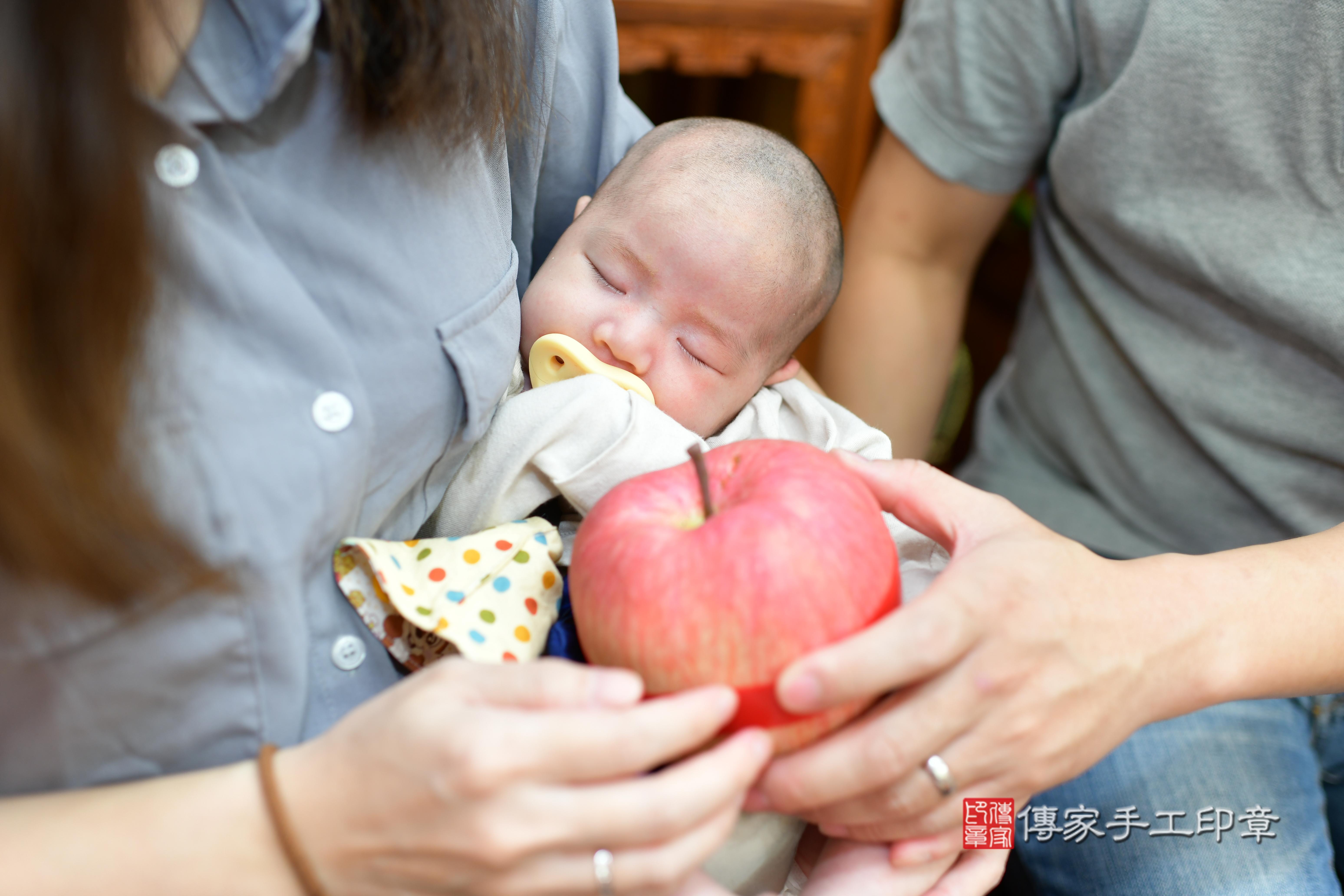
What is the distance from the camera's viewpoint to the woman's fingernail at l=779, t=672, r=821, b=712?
562 mm

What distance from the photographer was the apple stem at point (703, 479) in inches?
24.7

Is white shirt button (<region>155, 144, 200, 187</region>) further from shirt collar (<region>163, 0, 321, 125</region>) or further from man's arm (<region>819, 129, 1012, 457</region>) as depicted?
man's arm (<region>819, 129, 1012, 457</region>)

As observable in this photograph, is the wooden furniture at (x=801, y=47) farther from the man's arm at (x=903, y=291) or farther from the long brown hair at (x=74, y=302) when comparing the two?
the long brown hair at (x=74, y=302)

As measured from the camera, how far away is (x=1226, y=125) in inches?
40.8

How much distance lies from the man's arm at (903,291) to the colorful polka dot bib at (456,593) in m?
0.79

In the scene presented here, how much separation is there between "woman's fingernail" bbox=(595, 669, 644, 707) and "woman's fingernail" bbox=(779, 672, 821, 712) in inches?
3.6

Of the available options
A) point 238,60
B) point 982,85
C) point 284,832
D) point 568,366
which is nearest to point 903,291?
point 982,85

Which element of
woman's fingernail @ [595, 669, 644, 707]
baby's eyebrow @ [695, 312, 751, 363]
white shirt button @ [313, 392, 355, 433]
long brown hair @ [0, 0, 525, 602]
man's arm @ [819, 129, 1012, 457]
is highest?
long brown hair @ [0, 0, 525, 602]

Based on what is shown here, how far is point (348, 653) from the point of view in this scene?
0.71m

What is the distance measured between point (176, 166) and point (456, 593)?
1.18 feet

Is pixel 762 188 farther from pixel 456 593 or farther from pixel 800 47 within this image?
pixel 800 47

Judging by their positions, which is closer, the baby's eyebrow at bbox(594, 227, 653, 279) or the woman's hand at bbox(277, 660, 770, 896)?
the woman's hand at bbox(277, 660, 770, 896)

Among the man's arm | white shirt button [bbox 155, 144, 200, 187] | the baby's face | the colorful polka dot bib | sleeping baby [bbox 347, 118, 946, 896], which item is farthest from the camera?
the man's arm

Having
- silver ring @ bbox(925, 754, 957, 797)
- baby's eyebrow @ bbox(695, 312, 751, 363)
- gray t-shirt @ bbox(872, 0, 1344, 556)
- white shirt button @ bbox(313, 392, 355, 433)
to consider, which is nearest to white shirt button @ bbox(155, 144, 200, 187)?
white shirt button @ bbox(313, 392, 355, 433)
